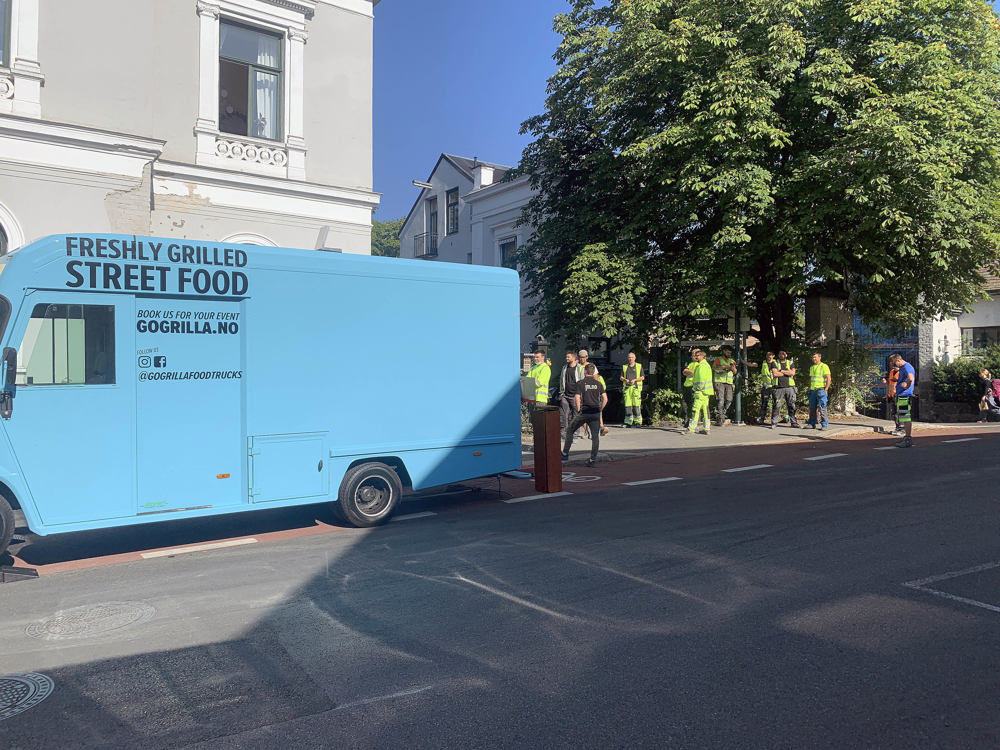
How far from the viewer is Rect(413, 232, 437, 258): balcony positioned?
135 feet

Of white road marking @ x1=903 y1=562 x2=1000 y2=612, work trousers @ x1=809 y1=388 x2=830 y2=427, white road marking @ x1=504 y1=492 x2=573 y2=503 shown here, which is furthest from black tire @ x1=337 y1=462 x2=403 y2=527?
work trousers @ x1=809 y1=388 x2=830 y2=427

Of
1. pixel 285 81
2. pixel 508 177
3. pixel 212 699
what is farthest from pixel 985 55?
pixel 212 699

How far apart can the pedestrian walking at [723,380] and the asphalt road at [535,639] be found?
34.1ft

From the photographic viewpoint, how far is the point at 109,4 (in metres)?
12.8

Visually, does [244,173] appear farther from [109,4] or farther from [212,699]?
[212,699]

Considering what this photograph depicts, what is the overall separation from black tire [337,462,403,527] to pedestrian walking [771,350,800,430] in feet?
42.0

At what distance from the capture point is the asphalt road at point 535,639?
3441 mm

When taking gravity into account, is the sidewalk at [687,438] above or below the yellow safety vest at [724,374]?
below

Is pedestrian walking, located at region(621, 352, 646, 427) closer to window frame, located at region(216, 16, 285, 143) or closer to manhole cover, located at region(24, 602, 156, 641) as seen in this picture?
window frame, located at region(216, 16, 285, 143)

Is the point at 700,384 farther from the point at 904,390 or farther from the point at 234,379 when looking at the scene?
the point at 234,379

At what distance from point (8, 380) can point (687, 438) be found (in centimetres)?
1311

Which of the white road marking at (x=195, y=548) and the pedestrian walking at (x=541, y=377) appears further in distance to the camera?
the pedestrian walking at (x=541, y=377)

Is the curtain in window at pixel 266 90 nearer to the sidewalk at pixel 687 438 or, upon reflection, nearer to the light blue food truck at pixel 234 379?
the sidewalk at pixel 687 438

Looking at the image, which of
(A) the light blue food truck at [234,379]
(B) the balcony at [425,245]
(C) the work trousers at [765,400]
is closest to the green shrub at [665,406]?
(C) the work trousers at [765,400]
